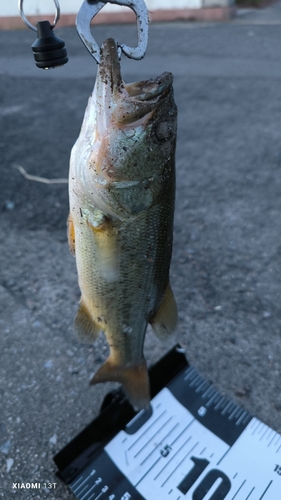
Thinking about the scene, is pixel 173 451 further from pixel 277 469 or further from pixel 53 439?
pixel 53 439

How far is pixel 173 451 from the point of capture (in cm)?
186

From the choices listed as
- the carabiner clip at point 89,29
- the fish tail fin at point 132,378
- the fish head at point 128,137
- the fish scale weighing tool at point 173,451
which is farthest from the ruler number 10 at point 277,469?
the carabiner clip at point 89,29

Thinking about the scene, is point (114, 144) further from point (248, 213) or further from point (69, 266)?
point (248, 213)

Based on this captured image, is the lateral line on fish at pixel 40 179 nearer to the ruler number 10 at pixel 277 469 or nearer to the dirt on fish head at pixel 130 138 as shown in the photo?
the dirt on fish head at pixel 130 138

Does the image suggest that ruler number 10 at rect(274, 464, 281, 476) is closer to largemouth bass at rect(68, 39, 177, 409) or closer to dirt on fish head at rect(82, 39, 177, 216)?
largemouth bass at rect(68, 39, 177, 409)

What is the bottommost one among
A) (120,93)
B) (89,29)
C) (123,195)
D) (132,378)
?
(132,378)

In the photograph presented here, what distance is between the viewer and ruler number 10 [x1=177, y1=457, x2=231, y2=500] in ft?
5.66

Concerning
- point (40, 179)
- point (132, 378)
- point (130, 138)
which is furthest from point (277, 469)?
point (40, 179)

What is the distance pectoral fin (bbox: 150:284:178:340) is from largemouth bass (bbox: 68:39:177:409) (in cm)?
3

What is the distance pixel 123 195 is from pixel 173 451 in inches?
44.4

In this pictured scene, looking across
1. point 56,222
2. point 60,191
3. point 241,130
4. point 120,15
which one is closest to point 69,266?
point 56,222

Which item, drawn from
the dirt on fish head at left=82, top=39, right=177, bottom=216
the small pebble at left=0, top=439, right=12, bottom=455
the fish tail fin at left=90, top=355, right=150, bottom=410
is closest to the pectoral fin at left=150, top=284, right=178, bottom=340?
the fish tail fin at left=90, top=355, right=150, bottom=410

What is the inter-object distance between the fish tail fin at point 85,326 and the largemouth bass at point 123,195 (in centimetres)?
6

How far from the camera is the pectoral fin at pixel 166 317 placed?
1.63m
